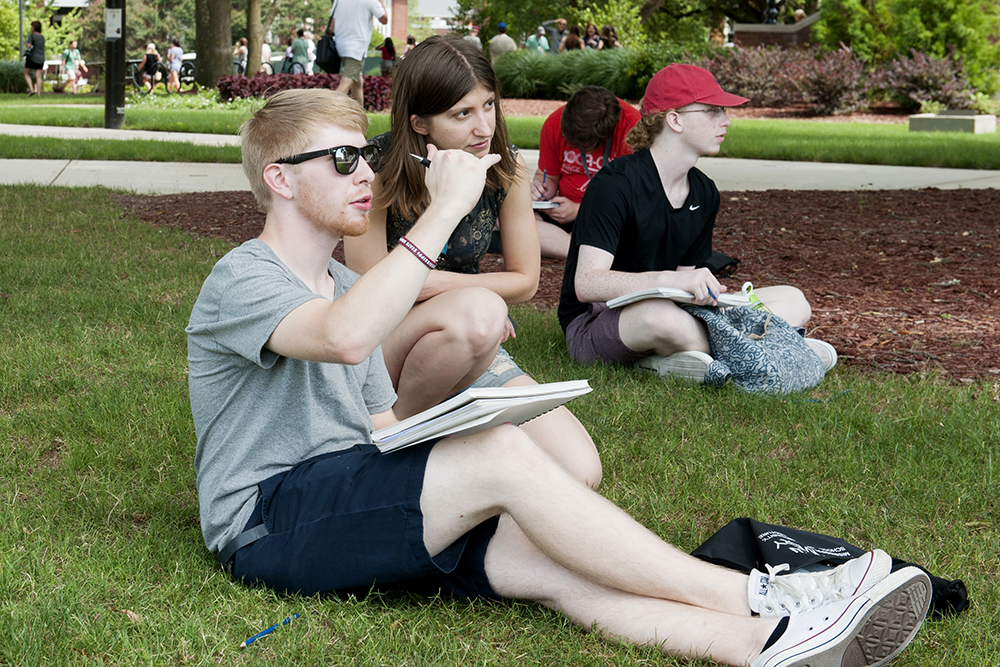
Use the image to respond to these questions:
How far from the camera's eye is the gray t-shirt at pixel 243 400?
2.51 m

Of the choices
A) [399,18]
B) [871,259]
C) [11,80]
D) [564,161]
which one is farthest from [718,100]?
[399,18]

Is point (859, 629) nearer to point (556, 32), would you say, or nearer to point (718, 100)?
point (718, 100)

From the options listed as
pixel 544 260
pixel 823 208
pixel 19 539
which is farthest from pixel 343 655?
pixel 823 208

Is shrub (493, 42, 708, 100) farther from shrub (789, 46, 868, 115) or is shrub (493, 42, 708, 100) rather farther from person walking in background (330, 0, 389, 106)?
person walking in background (330, 0, 389, 106)

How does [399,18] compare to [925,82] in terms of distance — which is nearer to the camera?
[925,82]

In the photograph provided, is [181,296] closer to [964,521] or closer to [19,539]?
[19,539]

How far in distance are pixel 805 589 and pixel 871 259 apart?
17.5 feet

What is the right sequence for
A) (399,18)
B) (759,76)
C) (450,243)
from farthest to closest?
(399,18) < (759,76) < (450,243)

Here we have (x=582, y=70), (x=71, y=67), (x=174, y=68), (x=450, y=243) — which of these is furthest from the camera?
(x=174, y=68)

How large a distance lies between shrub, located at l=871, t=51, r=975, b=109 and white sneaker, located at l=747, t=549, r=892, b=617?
68.9ft

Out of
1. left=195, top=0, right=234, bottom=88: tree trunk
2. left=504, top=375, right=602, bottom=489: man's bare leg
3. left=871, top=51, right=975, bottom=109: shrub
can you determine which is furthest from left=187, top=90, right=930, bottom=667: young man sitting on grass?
left=195, top=0, right=234, bottom=88: tree trunk

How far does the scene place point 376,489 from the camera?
2467 mm

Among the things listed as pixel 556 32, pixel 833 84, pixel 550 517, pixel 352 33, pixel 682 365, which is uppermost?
pixel 556 32

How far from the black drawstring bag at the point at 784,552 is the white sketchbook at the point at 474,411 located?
0.64 meters
